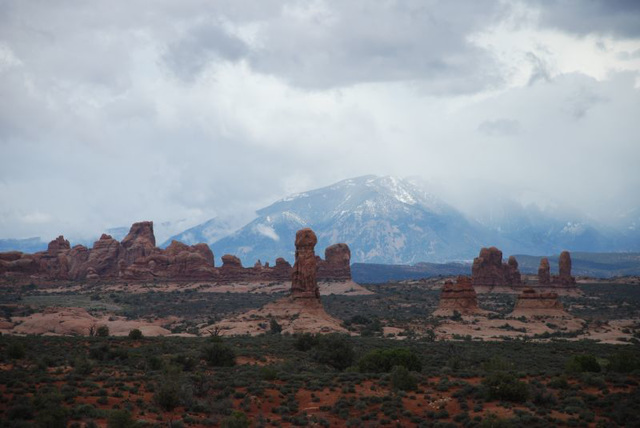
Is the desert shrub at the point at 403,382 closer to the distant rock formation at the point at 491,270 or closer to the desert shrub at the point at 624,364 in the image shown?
the desert shrub at the point at 624,364

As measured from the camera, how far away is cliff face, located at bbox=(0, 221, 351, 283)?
127438 mm

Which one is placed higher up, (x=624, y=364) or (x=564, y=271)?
(x=564, y=271)

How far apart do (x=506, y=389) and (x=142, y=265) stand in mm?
101394

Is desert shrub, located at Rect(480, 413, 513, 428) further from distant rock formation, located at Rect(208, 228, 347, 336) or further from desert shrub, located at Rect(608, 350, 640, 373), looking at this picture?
distant rock formation, located at Rect(208, 228, 347, 336)

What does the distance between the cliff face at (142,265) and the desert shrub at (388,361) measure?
83.7m

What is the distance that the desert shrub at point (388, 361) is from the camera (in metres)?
44.5

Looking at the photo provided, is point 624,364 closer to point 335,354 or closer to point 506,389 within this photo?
point 506,389

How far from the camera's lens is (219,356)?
45031 mm

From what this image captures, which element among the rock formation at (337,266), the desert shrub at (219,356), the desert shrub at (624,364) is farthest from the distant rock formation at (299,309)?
the rock formation at (337,266)

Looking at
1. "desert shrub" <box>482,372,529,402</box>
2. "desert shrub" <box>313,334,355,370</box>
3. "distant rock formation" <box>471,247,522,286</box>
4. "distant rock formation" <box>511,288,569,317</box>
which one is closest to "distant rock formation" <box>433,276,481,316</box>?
"distant rock formation" <box>511,288,569,317</box>

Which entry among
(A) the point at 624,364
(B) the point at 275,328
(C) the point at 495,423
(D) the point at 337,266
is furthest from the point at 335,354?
(D) the point at 337,266

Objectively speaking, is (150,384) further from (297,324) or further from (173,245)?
(173,245)

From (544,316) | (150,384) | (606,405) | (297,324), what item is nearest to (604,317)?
(544,316)

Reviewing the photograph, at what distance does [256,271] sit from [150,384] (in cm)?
9559
